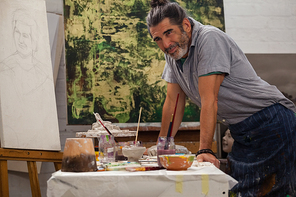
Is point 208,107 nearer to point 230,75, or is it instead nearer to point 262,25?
point 230,75

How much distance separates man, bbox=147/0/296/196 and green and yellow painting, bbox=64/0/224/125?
143 cm

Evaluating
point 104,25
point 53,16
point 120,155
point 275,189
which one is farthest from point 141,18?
point 275,189

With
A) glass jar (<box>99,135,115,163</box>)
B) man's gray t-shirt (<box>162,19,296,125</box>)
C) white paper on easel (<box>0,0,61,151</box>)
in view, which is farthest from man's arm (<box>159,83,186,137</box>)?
white paper on easel (<box>0,0,61,151</box>)

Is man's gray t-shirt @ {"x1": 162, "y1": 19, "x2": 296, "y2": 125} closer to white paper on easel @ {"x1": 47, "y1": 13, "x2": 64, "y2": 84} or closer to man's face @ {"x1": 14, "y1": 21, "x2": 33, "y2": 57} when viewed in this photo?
man's face @ {"x1": 14, "y1": 21, "x2": 33, "y2": 57}

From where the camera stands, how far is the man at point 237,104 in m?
1.39

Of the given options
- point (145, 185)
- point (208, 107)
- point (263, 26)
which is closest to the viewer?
point (145, 185)

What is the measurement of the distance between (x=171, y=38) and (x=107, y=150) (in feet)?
2.42

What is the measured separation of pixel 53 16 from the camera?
3.46 meters

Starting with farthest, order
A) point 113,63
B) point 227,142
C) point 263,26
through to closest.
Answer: point 263,26
point 227,142
point 113,63

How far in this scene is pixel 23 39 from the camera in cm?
200

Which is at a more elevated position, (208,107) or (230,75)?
(230,75)

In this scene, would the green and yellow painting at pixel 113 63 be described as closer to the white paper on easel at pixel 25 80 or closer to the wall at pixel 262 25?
the wall at pixel 262 25

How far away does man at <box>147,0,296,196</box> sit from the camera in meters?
1.39

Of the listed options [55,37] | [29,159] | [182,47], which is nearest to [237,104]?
[182,47]
